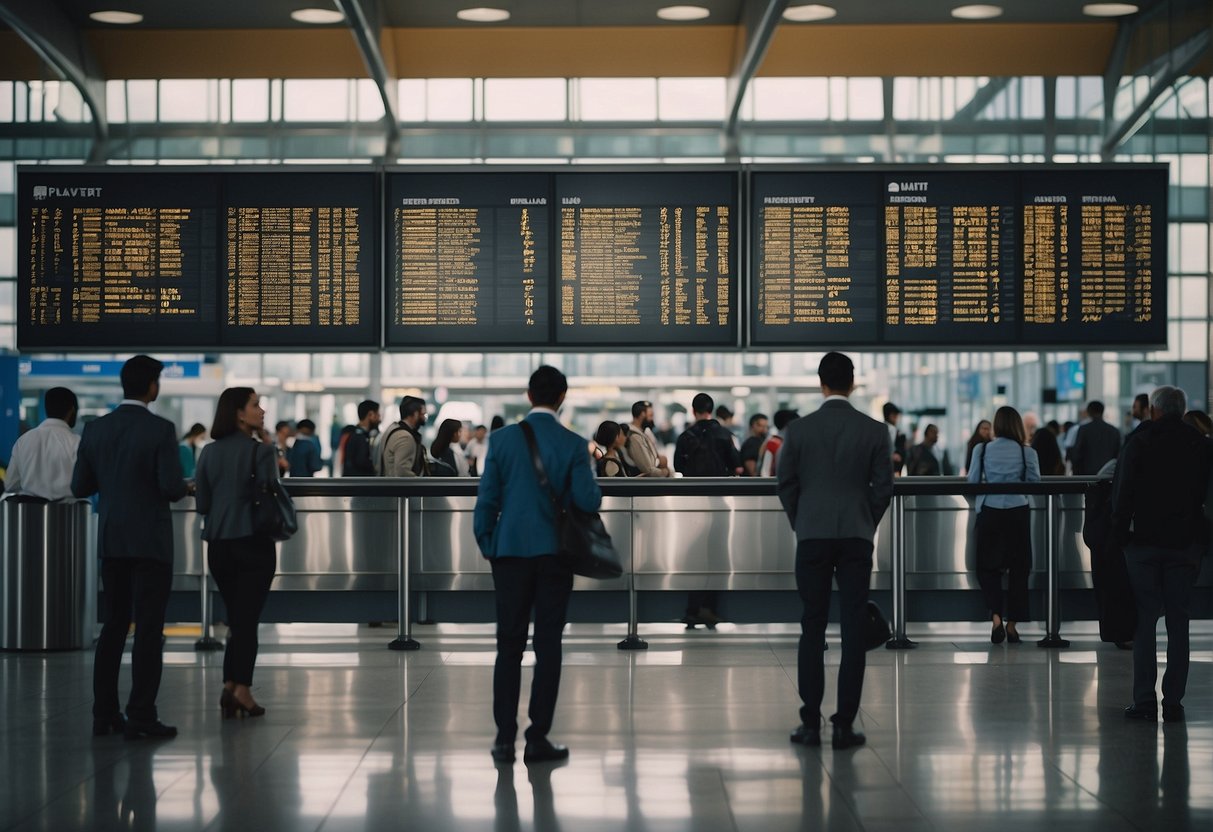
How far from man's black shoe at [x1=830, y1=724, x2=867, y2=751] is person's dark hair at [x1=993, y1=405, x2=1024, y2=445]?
4790 millimetres

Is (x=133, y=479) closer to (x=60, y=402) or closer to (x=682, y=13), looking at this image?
(x=60, y=402)

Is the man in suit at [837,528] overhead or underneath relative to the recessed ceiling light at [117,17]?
underneath

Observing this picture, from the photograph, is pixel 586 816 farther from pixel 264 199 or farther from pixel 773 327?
pixel 264 199

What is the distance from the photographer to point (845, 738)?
6172 millimetres

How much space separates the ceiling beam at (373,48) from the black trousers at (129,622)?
27.0 ft

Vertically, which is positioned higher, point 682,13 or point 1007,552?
point 682,13

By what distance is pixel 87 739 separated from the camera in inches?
252

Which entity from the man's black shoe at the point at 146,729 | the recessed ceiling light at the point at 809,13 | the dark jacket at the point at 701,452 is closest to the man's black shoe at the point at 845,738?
the man's black shoe at the point at 146,729

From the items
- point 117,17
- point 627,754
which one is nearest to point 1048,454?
point 627,754

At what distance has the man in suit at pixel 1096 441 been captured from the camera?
48.1ft

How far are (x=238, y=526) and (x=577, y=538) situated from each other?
1875 mm

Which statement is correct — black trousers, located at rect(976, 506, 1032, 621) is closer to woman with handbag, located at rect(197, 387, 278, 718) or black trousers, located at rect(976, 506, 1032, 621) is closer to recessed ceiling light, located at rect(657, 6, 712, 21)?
woman with handbag, located at rect(197, 387, 278, 718)

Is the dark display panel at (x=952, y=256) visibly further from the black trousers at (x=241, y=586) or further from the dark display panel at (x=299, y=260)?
Result: the black trousers at (x=241, y=586)

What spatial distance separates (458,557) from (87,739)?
4.32 m
